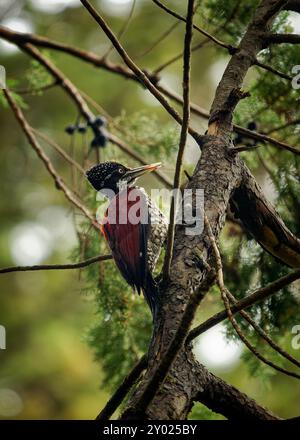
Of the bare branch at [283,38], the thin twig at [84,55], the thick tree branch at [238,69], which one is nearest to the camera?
the thick tree branch at [238,69]

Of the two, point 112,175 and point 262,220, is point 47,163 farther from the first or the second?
point 262,220

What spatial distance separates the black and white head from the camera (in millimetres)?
3949

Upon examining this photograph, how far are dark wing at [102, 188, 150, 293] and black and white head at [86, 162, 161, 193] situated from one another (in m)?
0.12

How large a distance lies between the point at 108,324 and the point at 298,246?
4.69 feet

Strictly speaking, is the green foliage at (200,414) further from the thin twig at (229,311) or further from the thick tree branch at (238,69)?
the thick tree branch at (238,69)

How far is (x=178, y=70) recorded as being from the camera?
10891mm

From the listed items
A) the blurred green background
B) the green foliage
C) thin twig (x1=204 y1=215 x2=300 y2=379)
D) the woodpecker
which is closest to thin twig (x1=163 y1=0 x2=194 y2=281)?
thin twig (x1=204 y1=215 x2=300 y2=379)

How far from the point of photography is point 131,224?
3.84 m

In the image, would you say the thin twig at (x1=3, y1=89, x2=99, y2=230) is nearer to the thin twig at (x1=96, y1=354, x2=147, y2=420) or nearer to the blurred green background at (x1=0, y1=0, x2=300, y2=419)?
the thin twig at (x1=96, y1=354, x2=147, y2=420)

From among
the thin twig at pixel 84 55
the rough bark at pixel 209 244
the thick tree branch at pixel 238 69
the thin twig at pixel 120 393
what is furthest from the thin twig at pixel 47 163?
the thin twig at pixel 120 393

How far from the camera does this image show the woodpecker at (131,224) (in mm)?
3465

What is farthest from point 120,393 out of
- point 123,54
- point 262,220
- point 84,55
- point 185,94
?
point 84,55

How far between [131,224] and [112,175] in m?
0.39
